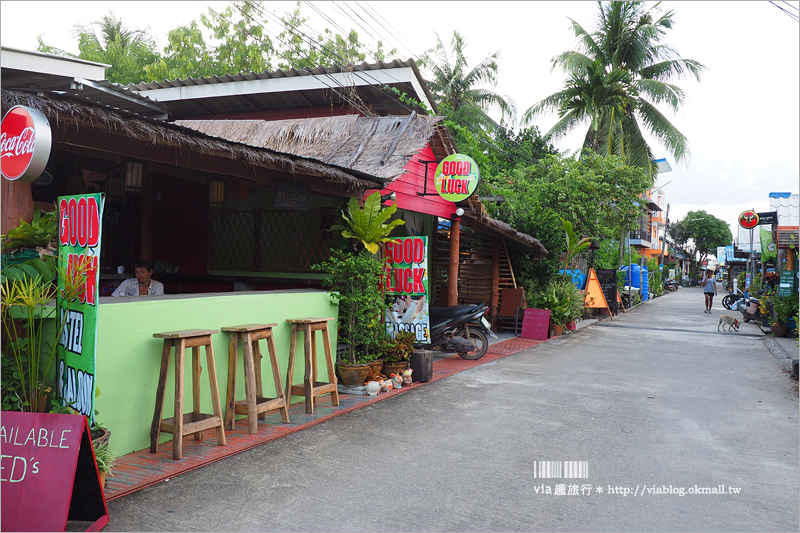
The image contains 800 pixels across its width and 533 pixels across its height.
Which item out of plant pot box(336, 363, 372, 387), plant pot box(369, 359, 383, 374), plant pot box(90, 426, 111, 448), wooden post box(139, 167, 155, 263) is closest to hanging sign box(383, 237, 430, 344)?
plant pot box(369, 359, 383, 374)

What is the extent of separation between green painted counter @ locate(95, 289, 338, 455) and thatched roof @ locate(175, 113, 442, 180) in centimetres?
314

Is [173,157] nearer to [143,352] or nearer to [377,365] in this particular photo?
[143,352]

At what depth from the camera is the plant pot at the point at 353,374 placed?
7191 mm

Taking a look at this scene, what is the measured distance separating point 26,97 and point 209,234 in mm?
5823

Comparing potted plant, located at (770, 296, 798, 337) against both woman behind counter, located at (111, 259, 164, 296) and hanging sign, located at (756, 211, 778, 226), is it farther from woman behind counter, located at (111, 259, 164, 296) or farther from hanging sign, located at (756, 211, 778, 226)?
woman behind counter, located at (111, 259, 164, 296)

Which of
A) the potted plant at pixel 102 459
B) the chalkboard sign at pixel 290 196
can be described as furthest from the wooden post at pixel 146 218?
the potted plant at pixel 102 459

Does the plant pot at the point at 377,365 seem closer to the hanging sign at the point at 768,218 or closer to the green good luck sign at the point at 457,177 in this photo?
the green good luck sign at the point at 457,177

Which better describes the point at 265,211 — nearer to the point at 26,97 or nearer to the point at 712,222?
the point at 26,97

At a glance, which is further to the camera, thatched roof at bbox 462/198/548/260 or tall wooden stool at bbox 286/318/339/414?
thatched roof at bbox 462/198/548/260

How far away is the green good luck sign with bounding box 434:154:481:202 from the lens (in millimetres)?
8977

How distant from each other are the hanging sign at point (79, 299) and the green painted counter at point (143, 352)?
0.75 ft

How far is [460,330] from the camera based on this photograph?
10469 millimetres

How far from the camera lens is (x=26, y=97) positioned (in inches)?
149

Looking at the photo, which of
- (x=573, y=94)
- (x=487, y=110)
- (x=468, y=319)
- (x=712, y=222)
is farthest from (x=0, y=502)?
(x=712, y=222)
